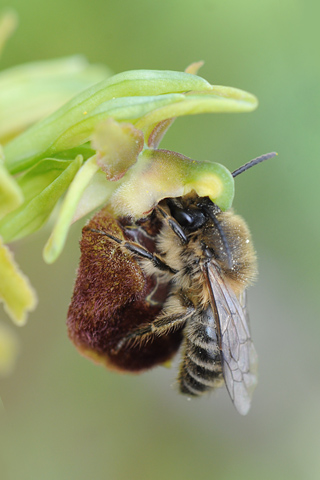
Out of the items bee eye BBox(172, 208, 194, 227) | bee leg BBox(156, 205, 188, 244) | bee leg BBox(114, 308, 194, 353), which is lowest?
bee leg BBox(114, 308, 194, 353)

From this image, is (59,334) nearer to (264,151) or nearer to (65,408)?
(65,408)

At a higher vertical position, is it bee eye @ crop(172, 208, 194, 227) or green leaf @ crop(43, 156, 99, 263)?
bee eye @ crop(172, 208, 194, 227)

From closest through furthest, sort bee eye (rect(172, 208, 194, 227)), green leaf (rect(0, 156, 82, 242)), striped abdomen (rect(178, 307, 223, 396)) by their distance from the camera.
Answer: green leaf (rect(0, 156, 82, 242)), bee eye (rect(172, 208, 194, 227)), striped abdomen (rect(178, 307, 223, 396))

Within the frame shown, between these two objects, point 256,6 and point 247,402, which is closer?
point 247,402

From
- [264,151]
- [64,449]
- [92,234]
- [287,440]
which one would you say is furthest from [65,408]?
[92,234]

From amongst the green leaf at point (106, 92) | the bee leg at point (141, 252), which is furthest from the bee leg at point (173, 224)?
the green leaf at point (106, 92)

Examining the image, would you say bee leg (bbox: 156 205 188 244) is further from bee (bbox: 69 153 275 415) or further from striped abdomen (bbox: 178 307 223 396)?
striped abdomen (bbox: 178 307 223 396)

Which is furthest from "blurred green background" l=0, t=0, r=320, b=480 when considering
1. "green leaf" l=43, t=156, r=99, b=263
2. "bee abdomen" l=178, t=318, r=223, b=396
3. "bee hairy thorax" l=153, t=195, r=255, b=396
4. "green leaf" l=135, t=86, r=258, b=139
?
"green leaf" l=43, t=156, r=99, b=263
